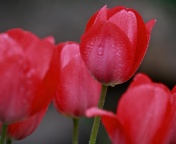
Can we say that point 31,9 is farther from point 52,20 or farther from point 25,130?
point 25,130

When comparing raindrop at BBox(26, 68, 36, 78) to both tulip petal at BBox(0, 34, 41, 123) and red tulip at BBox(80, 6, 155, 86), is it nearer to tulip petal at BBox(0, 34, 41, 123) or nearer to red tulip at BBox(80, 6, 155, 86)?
tulip petal at BBox(0, 34, 41, 123)

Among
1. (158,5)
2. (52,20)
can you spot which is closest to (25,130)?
(52,20)

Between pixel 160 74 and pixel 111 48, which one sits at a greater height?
pixel 111 48

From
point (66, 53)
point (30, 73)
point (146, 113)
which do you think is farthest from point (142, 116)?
point (66, 53)

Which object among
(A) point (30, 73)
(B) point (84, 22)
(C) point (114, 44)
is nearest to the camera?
(A) point (30, 73)

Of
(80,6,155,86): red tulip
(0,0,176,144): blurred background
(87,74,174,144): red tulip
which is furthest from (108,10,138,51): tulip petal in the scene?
(0,0,176,144): blurred background

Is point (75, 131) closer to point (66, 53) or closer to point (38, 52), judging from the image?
point (66, 53)

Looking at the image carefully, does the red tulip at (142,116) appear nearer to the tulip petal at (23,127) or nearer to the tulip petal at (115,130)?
the tulip petal at (115,130)
